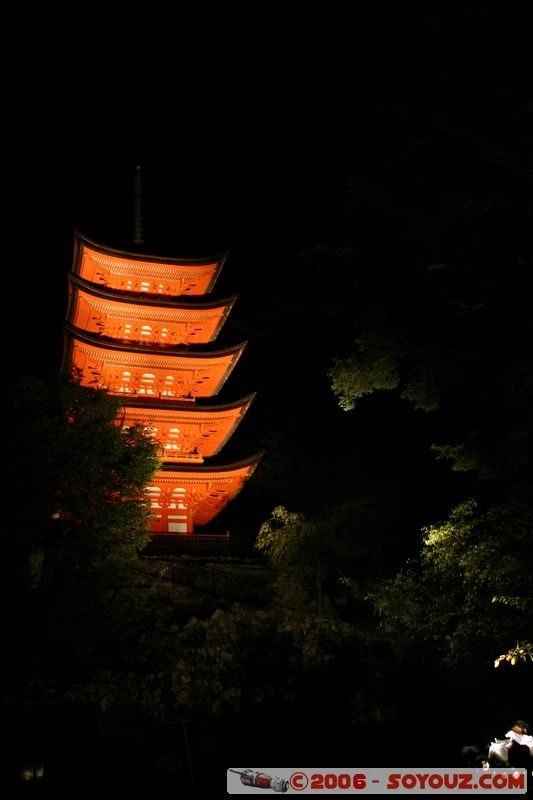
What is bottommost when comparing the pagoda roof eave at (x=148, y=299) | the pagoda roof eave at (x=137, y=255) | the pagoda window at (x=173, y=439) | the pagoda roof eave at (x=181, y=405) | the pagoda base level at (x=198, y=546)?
the pagoda base level at (x=198, y=546)

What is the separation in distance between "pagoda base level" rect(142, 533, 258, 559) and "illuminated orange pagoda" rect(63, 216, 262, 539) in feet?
6.00

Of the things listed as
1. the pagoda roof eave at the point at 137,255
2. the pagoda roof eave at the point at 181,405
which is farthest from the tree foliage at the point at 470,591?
the pagoda roof eave at the point at 137,255

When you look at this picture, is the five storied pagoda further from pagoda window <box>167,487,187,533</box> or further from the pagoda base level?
the pagoda base level

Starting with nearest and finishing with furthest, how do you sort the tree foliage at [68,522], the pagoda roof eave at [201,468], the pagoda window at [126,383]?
the tree foliage at [68,522]
the pagoda roof eave at [201,468]
the pagoda window at [126,383]

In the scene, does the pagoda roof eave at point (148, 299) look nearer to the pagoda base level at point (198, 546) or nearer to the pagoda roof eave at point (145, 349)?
the pagoda roof eave at point (145, 349)

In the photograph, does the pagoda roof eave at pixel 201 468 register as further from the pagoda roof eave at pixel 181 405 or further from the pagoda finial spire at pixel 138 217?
the pagoda finial spire at pixel 138 217

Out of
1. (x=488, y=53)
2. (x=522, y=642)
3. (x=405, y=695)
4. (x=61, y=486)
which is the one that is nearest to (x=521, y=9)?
(x=488, y=53)

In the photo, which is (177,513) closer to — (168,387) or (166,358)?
(168,387)

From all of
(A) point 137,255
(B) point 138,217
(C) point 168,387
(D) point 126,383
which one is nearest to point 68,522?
(D) point 126,383

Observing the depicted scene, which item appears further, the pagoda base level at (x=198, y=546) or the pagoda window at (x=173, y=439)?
the pagoda window at (x=173, y=439)

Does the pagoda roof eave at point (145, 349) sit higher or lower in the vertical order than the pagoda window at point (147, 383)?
higher

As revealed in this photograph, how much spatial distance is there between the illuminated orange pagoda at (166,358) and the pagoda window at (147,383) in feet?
0.10

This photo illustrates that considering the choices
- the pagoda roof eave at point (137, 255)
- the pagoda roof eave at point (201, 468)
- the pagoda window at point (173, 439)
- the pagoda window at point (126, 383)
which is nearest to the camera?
the pagoda roof eave at point (201, 468)

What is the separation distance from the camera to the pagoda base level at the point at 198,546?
16.7 meters
